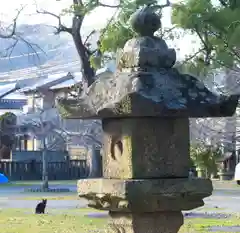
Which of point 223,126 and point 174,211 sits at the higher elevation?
point 223,126

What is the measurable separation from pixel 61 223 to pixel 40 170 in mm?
37678

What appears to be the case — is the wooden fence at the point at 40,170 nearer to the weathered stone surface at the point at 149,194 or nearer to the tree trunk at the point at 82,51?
the tree trunk at the point at 82,51

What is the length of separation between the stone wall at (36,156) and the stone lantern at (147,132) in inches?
1899

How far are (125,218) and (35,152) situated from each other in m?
51.3

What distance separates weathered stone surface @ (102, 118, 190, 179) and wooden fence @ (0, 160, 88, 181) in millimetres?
47712

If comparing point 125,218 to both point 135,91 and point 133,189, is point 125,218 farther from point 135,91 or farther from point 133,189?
point 135,91

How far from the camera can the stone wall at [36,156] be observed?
186 ft

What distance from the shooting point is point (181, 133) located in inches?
304

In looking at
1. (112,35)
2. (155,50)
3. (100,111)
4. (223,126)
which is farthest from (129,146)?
(223,126)

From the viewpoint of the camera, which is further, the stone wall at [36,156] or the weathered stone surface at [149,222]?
the stone wall at [36,156]

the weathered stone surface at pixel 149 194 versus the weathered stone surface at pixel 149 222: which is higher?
the weathered stone surface at pixel 149 194

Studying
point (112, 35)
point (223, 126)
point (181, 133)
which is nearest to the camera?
point (181, 133)

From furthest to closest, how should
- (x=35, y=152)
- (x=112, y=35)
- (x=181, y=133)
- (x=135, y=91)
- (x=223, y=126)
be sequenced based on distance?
(x=35, y=152) < (x=223, y=126) < (x=112, y=35) < (x=181, y=133) < (x=135, y=91)

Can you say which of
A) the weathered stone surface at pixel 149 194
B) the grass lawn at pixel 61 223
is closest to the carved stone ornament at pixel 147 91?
the weathered stone surface at pixel 149 194
